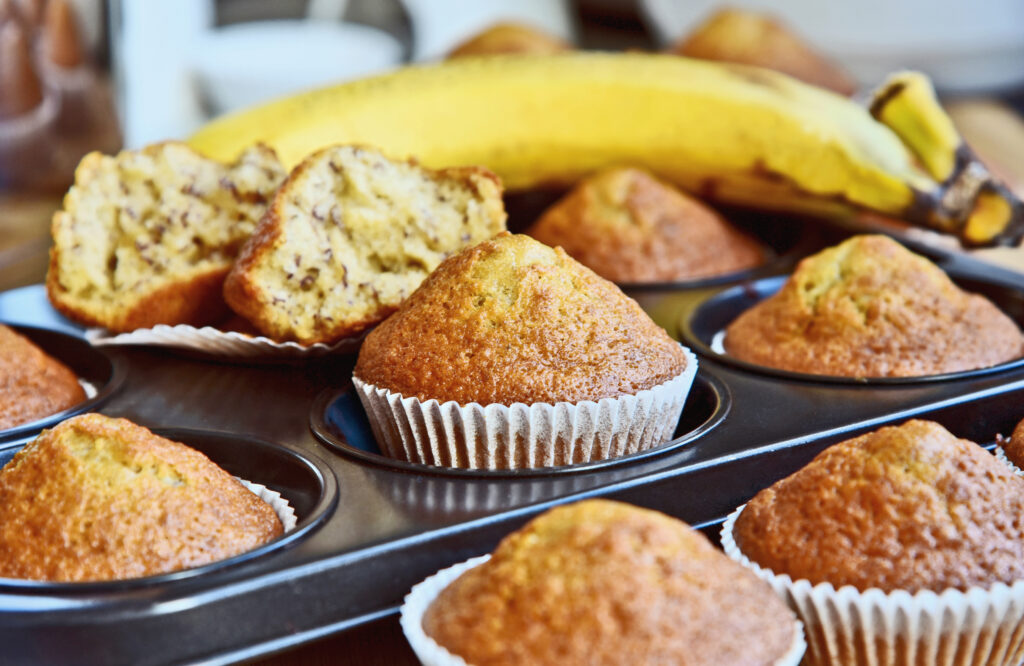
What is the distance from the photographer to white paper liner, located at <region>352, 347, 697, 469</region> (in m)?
1.33

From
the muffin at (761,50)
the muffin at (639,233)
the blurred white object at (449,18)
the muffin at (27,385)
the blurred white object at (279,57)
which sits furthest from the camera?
the blurred white object at (449,18)

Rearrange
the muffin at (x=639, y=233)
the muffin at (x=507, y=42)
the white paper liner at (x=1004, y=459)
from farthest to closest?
the muffin at (x=507, y=42)
the muffin at (x=639, y=233)
the white paper liner at (x=1004, y=459)

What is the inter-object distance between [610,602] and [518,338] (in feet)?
1.62

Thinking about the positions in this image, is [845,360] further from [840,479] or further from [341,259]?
[341,259]

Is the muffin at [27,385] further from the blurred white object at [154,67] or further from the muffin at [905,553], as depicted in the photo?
the blurred white object at [154,67]

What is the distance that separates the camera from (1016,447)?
1.35m

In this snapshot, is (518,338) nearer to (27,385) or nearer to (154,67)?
(27,385)

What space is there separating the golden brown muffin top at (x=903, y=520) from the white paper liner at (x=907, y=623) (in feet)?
0.07

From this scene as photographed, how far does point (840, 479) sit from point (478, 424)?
17.6 inches

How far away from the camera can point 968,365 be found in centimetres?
163

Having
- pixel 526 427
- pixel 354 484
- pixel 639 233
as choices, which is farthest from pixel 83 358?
pixel 639 233

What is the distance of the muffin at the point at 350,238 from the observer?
5.08 feet

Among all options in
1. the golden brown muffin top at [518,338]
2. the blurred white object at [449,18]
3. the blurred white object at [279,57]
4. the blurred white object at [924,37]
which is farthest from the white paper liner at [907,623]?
the blurred white object at [449,18]

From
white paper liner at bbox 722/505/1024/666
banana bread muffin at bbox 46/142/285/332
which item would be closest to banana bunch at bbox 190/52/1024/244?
banana bread muffin at bbox 46/142/285/332
